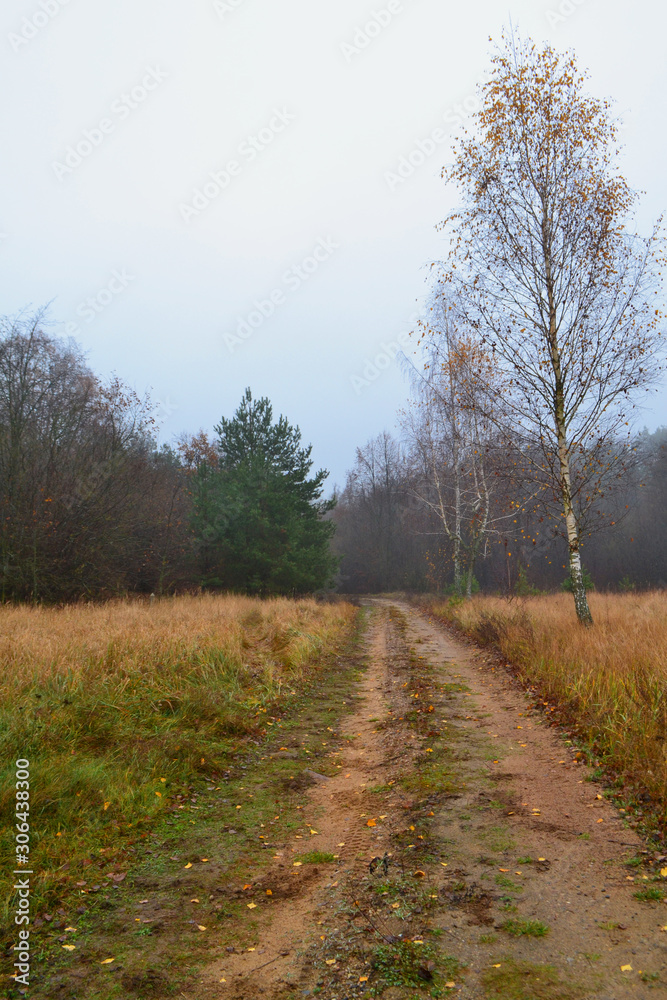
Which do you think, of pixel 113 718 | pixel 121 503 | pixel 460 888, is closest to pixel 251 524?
pixel 121 503

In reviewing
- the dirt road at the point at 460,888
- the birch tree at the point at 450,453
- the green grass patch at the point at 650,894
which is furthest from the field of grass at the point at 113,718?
the birch tree at the point at 450,453

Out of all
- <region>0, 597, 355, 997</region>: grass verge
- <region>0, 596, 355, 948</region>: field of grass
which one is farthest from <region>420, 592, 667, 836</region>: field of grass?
<region>0, 596, 355, 948</region>: field of grass

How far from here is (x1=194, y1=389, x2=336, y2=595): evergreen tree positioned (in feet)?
78.2

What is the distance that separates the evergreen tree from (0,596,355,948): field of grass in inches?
511

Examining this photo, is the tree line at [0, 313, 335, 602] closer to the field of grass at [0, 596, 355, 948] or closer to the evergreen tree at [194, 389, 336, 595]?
the evergreen tree at [194, 389, 336, 595]

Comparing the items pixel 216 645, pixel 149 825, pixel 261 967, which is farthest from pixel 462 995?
pixel 216 645

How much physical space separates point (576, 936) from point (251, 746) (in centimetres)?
440

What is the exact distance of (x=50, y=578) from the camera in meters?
16.2

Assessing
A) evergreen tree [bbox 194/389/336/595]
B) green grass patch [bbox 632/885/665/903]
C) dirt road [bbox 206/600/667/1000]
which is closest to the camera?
dirt road [bbox 206/600/667/1000]

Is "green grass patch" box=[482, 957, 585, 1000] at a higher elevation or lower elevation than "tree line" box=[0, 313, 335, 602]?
lower

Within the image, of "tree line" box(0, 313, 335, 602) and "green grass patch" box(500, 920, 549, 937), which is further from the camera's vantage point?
"tree line" box(0, 313, 335, 602)

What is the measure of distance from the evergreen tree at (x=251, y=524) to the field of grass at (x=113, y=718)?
12973 millimetres

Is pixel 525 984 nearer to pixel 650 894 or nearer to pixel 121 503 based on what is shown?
pixel 650 894

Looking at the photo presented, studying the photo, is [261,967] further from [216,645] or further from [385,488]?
[385,488]
